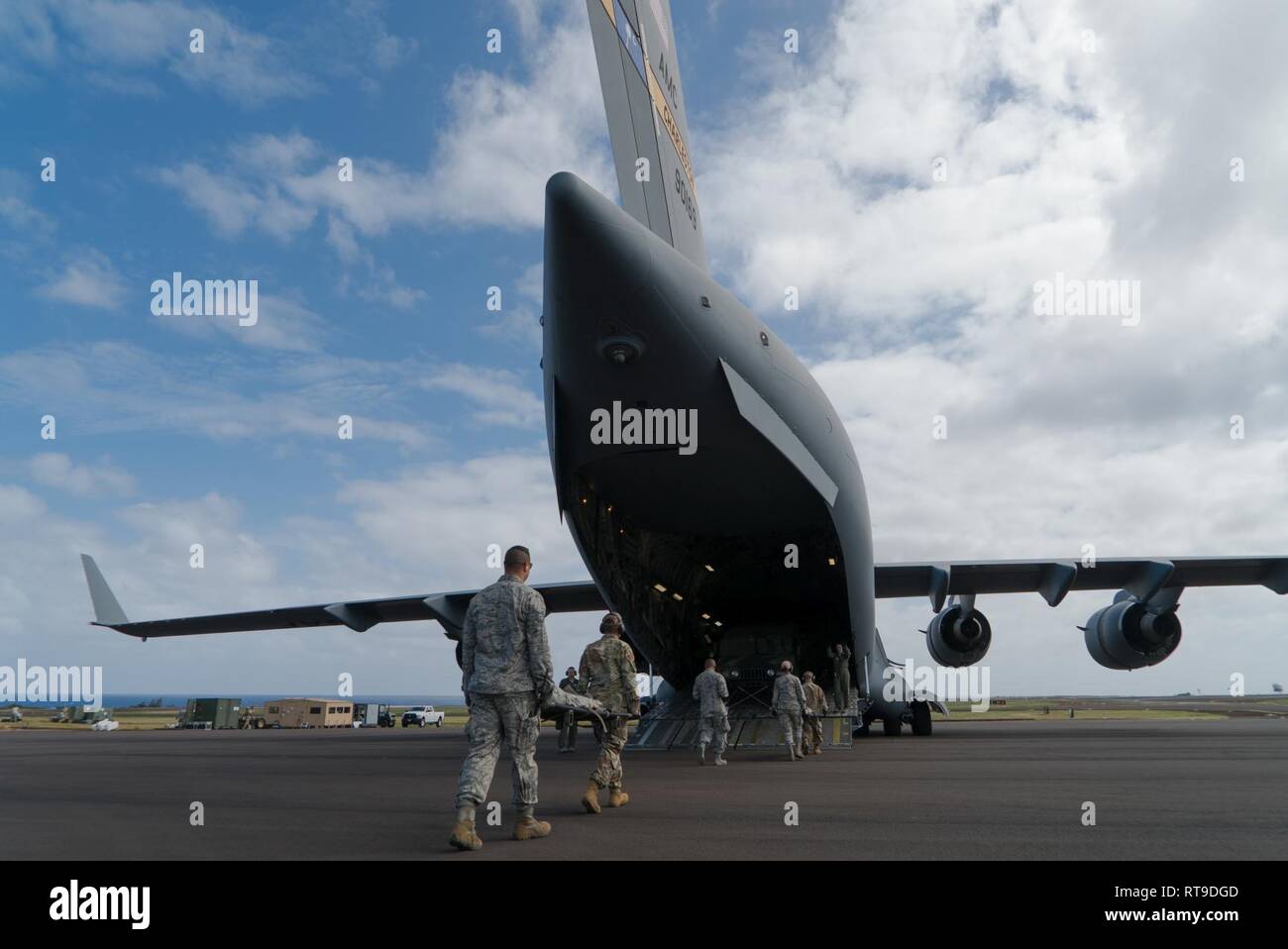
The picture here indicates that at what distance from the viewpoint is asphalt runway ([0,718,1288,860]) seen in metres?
4.54

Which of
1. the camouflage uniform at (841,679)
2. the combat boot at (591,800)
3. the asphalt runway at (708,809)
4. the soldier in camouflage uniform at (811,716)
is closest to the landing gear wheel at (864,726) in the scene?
the camouflage uniform at (841,679)

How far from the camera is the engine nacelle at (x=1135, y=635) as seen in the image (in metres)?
18.5

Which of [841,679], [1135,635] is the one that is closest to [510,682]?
[841,679]

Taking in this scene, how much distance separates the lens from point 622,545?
1266 cm

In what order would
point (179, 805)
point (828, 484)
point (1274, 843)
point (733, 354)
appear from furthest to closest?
point (828, 484) → point (733, 354) → point (179, 805) → point (1274, 843)

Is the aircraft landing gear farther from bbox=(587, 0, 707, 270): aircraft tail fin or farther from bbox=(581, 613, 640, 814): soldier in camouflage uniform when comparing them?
bbox=(581, 613, 640, 814): soldier in camouflage uniform

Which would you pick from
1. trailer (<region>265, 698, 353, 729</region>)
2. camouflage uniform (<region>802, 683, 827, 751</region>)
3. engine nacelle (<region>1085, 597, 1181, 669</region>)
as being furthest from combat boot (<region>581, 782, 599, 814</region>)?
trailer (<region>265, 698, 353, 729</region>)

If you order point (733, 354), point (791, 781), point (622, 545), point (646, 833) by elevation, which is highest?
point (733, 354)

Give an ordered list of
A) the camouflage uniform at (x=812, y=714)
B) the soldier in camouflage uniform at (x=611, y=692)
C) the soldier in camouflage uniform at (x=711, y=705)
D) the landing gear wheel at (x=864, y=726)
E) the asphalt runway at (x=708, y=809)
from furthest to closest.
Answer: the landing gear wheel at (x=864, y=726) < the camouflage uniform at (x=812, y=714) < the soldier in camouflage uniform at (x=711, y=705) < the soldier in camouflage uniform at (x=611, y=692) < the asphalt runway at (x=708, y=809)

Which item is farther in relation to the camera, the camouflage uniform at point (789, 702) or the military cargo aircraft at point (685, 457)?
the camouflage uniform at point (789, 702)

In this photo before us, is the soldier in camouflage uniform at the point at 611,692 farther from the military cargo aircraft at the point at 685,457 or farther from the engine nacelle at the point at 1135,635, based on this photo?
the engine nacelle at the point at 1135,635

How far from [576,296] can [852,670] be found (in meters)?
9.06
